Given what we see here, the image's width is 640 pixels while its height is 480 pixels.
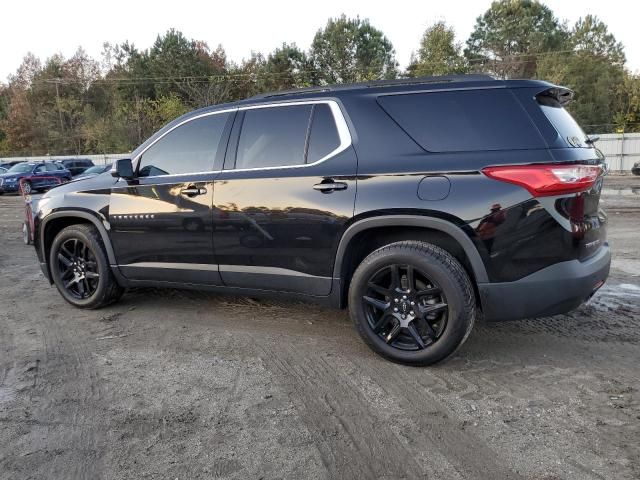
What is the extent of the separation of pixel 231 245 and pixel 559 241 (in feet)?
7.97

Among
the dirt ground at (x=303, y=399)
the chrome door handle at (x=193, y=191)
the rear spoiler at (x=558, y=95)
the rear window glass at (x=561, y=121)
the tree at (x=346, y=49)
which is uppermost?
the tree at (x=346, y=49)

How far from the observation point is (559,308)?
3.30 m

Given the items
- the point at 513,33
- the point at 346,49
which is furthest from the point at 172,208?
the point at 513,33

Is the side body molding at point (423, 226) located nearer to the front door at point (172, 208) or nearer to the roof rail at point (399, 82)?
the roof rail at point (399, 82)

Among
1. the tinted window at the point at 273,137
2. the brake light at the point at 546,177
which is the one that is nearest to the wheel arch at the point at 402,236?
the brake light at the point at 546,177

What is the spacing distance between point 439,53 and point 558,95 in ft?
114

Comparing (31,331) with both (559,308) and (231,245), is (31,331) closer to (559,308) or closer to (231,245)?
(231,245)

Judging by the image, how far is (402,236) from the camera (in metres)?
3.68

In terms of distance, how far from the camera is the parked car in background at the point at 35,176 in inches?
925

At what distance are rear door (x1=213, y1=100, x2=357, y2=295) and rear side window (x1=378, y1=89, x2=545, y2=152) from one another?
0.48 metres

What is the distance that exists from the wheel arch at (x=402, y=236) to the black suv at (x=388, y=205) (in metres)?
0.01

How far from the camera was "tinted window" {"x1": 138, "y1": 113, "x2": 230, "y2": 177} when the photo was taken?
4.38 metres

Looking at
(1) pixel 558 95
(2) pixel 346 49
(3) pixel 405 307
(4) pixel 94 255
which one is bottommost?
(3) pixel 405 307

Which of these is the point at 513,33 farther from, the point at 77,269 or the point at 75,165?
the point at 77,269
